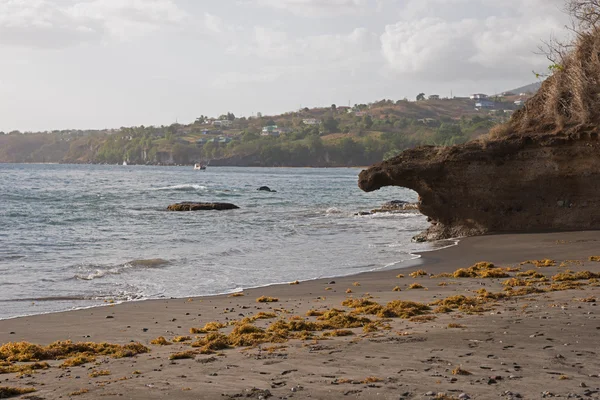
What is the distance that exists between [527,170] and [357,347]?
47.0ft

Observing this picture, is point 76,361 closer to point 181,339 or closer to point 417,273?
point 181,339

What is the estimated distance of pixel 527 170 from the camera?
68.2ft

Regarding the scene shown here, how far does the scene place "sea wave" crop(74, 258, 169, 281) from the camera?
643 inches

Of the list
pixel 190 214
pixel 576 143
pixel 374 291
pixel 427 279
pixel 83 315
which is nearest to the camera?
pixel 83 315

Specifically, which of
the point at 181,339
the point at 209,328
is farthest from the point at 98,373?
the point at 209,328

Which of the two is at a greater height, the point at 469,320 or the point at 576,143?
the point at 576,143

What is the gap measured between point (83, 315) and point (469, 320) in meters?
6.04

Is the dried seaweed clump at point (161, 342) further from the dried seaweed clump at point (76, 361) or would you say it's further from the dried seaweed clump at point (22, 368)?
the dried seaweed clump at point (22, 368)

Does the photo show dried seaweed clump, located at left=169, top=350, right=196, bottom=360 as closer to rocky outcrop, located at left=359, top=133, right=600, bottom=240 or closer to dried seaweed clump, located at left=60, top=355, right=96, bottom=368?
dried seaweed clump, located at left=60, top=355, right=96, bottom=368

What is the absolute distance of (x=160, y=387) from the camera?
6586 millimetres

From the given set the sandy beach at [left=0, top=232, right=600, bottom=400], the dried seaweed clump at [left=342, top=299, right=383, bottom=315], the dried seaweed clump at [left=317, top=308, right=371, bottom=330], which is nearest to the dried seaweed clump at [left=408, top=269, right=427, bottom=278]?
the sandy beach at [left=0, top=232, right=600, bottom=400]

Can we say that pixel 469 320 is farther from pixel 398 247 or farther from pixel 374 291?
pixel 398 247

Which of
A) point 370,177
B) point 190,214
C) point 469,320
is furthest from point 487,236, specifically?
point 190,214

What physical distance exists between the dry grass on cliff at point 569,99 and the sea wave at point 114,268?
34.8 ft
